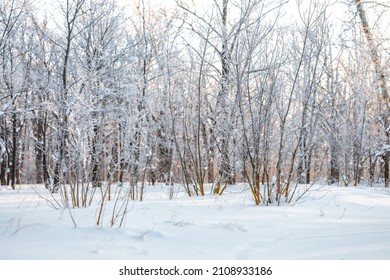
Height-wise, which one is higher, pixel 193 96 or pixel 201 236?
pixel 193 96

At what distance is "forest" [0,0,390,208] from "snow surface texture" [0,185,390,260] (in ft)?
2.09

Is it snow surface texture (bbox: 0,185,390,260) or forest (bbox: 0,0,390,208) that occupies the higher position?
forest (bbox: 0,0,390,208)

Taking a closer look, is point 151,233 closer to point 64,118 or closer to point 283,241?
point 283,241

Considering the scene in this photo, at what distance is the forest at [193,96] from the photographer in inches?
219

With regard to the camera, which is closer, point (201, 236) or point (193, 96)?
point (201, 236)

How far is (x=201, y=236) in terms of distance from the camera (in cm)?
327

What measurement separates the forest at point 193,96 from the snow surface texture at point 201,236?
637mm

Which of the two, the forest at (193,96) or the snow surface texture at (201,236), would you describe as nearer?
the snow surface texture at (201,236)

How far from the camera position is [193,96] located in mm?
8227

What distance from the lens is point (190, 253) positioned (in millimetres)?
2793

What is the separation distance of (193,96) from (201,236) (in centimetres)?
539

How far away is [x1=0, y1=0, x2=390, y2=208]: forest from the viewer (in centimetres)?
556

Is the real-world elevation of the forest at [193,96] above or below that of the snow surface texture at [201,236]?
above

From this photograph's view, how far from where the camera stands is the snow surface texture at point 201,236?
2.72 meters
